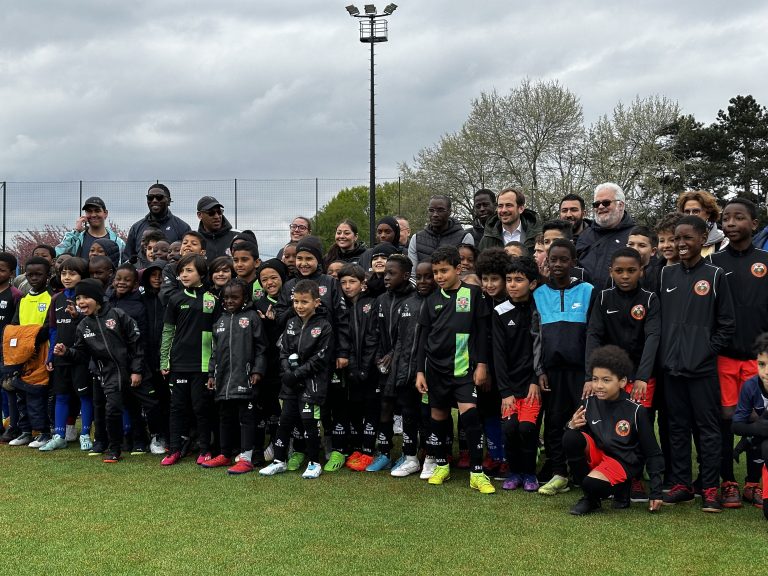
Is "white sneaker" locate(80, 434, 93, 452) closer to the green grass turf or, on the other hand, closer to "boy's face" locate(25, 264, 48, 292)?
the green grass turf

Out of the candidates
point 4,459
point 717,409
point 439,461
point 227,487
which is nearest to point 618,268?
point 717,409

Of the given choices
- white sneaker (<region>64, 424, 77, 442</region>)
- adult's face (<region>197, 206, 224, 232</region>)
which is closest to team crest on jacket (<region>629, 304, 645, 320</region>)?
adult's face (<region>197, 206, 224, 232</region>)

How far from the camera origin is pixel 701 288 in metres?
5.07

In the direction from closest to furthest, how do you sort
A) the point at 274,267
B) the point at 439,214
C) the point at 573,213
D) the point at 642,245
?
the point at 642,245
the point at 274,267
the point at 573,213
the point at 439,214

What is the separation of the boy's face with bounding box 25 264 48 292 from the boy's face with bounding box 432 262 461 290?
4.48m

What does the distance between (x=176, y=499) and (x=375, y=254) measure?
2.84 metres

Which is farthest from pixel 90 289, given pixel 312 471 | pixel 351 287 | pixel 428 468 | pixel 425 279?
pixel 428 468

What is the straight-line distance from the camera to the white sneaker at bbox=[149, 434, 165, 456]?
23.3 ft

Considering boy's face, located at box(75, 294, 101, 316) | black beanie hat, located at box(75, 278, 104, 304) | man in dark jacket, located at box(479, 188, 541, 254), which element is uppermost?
man in dark jacket, located at box(479, 188, 541, 254)

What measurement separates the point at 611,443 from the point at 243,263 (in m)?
3.72

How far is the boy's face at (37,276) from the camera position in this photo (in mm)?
7781

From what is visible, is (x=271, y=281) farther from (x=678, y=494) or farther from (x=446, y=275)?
(x=678, y=494)

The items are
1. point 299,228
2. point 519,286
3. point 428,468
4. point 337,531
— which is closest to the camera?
point 337,531

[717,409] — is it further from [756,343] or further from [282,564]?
[282,564]
